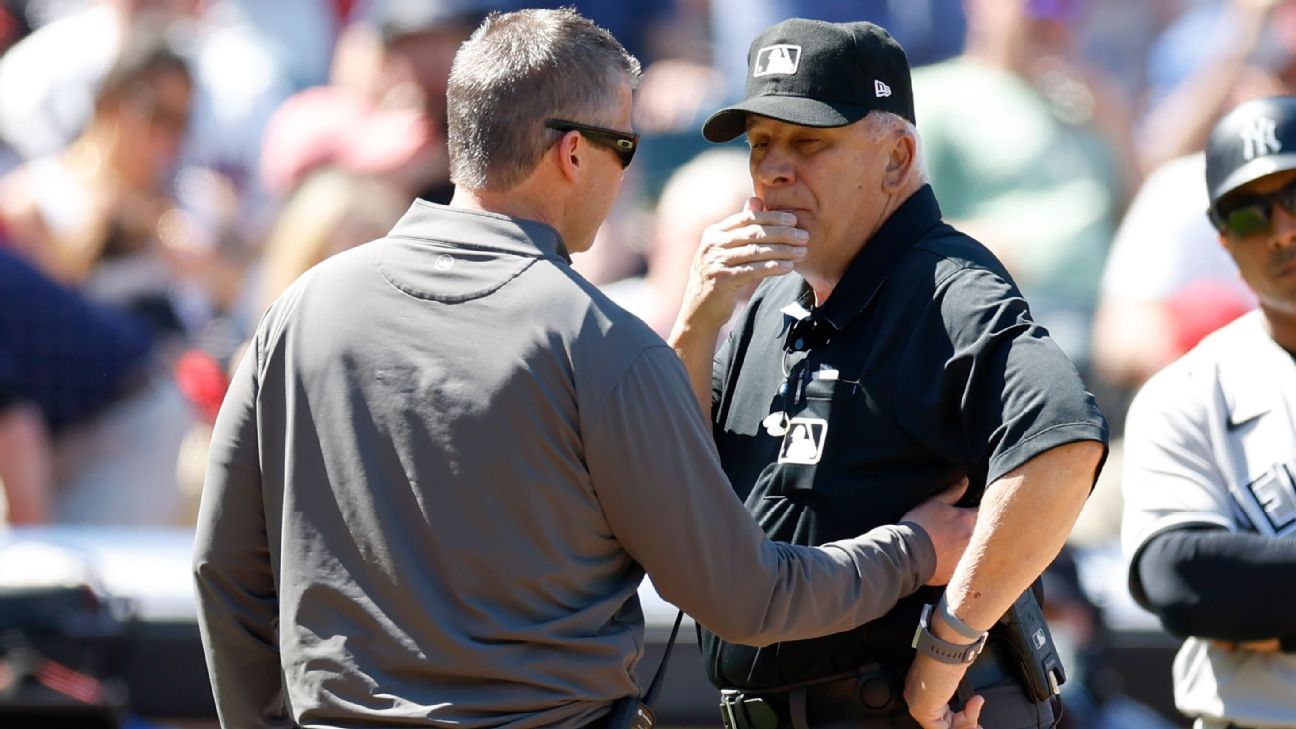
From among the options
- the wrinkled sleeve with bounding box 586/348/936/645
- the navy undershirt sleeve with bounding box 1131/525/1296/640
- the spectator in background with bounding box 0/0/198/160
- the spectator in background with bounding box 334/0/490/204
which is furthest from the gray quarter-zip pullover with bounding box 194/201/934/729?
the spectator in background with bounding box 0/0/198/160

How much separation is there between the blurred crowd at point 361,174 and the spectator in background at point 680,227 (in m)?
0.02

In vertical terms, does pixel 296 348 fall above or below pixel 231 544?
above

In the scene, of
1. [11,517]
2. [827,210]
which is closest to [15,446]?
[11,517]

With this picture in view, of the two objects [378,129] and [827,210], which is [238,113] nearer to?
[378,129]

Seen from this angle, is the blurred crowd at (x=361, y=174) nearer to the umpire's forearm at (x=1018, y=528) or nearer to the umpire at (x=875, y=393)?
the umpire at (x=875, y=393)

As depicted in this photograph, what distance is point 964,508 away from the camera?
3.01 metres

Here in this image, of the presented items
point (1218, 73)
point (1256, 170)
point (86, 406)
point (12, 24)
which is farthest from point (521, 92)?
point (12, 24)

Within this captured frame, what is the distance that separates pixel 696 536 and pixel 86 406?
4.06 meters

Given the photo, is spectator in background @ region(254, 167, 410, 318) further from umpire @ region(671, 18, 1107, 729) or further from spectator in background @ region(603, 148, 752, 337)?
umpire @ region(671, 18, 1107, 729)

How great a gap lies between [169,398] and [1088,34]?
4.67 metres

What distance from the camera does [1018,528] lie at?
2803 mm

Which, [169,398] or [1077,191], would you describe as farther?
[1077,191]

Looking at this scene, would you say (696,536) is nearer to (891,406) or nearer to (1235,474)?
(891,406)

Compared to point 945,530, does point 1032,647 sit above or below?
below
